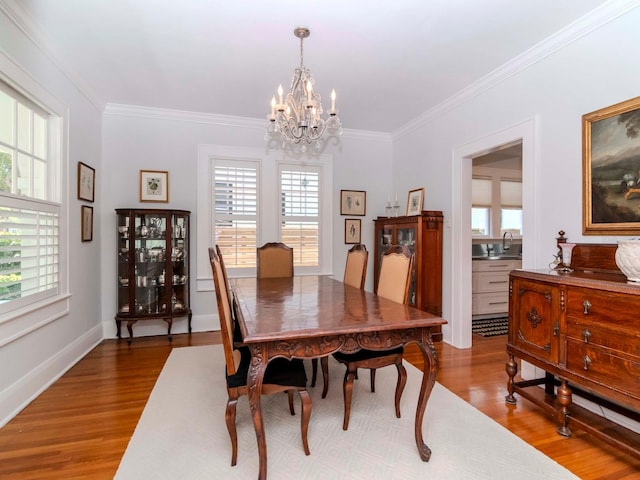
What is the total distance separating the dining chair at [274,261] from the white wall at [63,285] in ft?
5.78

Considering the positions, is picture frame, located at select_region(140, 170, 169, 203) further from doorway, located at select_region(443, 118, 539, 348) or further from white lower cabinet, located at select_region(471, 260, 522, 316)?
white lower cabinet, located at select_region(471, 260, 522, 316)

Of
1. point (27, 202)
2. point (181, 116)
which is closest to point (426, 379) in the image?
point (27, 202)

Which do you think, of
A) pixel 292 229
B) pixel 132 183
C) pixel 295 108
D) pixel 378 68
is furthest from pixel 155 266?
pixel 378 68

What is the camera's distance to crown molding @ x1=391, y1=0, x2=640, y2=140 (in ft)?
7.00

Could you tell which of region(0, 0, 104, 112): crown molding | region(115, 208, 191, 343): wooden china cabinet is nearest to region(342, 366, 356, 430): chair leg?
region(115, 208, 191, 343): wooden china cabinet

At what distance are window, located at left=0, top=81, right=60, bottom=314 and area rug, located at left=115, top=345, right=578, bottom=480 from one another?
1.25 meters

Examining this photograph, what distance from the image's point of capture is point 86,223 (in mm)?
3434

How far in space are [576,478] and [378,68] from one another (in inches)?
123

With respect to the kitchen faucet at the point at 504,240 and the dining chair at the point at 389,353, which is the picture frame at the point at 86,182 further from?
the kitchen faucet at the point at 504,240

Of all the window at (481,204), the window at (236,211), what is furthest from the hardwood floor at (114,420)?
the window at (481,204)

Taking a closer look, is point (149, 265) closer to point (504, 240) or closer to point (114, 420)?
point (114, 420)

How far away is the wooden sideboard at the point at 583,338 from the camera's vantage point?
1.70 meters

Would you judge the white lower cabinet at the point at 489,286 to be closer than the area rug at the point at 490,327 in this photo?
No

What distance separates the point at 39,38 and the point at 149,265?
2.26 metres
